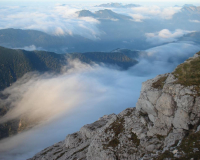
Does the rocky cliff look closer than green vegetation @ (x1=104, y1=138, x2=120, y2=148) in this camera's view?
Yes

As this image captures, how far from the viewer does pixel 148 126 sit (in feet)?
149

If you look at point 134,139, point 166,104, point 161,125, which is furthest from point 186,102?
point 134,139

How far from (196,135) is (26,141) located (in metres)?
179

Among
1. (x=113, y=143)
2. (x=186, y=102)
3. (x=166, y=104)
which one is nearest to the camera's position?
(x=186, y=102)

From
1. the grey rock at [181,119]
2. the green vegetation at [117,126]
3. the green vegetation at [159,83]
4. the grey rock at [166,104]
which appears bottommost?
the green vegetation at [117,126]

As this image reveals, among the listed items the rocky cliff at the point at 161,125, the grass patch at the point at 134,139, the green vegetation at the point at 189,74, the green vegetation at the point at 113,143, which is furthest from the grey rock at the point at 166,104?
the green vegetation at the point at 113,143

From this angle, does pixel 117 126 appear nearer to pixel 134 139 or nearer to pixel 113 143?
pixel 113 143

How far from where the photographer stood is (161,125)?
4256 centimetres

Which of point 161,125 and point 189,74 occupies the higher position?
point 189,74

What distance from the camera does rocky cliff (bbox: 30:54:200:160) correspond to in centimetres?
3503

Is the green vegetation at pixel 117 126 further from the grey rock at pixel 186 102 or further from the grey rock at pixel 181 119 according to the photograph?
the grey rock at pixel 186 102

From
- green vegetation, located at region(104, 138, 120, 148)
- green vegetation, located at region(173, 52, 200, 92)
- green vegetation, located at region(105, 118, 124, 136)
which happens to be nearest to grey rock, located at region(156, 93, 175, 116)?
green vegetation, located at region(173, 52, 200, 92)

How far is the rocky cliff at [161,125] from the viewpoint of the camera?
35.0 m

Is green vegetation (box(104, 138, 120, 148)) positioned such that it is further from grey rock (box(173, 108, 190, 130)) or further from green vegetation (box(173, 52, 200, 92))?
green vegetation (box(173, 52, 200, 92))
